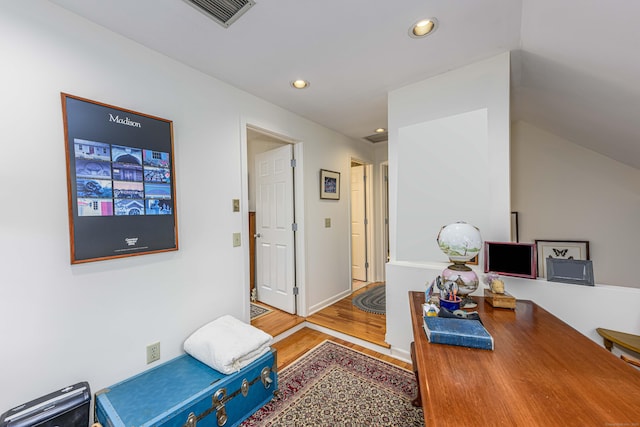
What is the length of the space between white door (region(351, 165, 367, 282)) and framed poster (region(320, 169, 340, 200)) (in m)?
0.86

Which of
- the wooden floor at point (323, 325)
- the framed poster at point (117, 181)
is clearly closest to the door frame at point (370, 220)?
the wooden floor at point (323, 325)

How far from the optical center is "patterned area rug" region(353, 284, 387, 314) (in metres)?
3.05

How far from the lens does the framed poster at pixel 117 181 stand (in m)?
1.33

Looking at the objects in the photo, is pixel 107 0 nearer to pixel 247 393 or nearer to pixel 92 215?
pixel 92 215

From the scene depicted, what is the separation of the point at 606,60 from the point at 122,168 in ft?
9.04

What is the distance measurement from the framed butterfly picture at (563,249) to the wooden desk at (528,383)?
7.39 feet

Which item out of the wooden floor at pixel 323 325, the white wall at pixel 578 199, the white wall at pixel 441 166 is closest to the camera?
the white wall at pixel 441 166

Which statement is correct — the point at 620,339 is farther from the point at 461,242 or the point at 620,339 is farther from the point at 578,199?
the point at 578,199

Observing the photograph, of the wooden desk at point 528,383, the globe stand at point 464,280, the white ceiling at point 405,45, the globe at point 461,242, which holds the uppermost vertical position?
the white ceiling at point 405,45

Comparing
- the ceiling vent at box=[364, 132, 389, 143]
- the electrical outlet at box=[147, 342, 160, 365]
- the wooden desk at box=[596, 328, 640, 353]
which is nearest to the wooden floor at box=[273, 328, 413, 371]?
the electrical outlet at box=[147, 342, 160, 365]

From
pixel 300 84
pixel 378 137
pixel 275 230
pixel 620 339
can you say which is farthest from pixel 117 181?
pixel 378 137

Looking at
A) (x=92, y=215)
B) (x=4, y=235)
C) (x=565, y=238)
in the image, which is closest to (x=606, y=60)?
(x=565, y=238)

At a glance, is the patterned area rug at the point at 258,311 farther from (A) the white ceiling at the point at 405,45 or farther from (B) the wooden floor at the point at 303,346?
(A) the white ceiling at the point at 405,45

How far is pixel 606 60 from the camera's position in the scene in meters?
1.33
